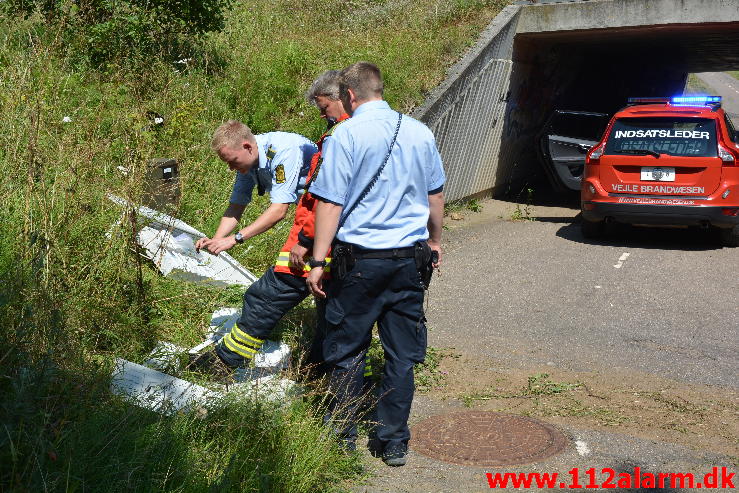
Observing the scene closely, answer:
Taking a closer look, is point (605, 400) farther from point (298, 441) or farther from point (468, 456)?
point (298, 441)

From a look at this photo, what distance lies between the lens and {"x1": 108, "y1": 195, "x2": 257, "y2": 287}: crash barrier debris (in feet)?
21.1

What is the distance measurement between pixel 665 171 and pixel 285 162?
24.5 ft

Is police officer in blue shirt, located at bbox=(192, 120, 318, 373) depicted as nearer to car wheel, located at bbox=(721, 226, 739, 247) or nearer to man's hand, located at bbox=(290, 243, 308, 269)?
man's hand, located at bbox=(290, 243, 308, 269)

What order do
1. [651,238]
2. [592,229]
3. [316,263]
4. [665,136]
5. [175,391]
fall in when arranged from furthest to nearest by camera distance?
[651,238], [592,229], [665,136], [175,391], [316,263]

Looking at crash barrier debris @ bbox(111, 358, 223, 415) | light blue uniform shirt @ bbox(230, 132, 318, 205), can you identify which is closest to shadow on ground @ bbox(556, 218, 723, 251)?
light blue uniform shirt @ bbox(230, 132, 318, 205)

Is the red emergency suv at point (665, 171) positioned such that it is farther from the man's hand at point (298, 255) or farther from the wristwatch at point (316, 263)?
the wristwatch at point (316, 263)

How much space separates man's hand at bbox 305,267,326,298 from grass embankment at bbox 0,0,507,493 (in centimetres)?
61

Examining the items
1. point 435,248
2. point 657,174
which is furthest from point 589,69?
point 435,248

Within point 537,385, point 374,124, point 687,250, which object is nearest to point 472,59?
point 687,250

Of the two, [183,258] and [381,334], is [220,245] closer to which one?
[381,334]

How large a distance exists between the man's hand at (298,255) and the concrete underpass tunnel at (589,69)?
38.6 feet

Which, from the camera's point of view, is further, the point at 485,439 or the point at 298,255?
the point at 485,439

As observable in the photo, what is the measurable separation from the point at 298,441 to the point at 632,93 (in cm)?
2012

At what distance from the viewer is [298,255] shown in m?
4.76
